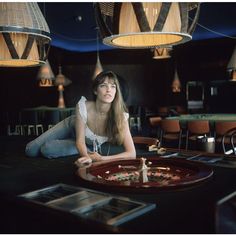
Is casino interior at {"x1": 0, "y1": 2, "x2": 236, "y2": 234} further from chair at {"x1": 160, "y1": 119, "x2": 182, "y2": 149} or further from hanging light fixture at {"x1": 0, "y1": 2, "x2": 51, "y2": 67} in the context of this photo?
chair at {"x1": 160, "y1": 119, "x2": 182, "y2": 149}

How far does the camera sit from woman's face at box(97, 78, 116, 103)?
7.73 feet

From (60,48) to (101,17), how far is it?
9.04 m

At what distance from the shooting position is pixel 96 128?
101 inches

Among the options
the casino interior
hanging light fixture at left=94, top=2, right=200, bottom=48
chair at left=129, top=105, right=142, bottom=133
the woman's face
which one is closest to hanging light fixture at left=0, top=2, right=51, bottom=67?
Result: the casino interior

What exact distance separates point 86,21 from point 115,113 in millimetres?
5737

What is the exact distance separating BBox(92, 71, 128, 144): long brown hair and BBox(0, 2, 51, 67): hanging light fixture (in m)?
0.56

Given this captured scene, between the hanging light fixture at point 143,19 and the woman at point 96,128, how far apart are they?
105 centimetres

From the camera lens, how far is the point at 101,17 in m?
1.31

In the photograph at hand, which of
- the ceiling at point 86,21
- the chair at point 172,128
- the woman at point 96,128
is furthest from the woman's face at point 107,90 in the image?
the chair at point 172,128

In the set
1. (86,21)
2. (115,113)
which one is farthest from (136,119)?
(115,113)

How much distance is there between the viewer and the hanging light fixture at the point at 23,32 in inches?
61.4

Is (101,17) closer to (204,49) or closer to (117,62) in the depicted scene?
(204,49)

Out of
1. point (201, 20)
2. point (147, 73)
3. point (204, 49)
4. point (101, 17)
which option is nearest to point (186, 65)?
point (147, 73)

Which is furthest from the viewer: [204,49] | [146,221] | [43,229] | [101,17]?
[204,49]
